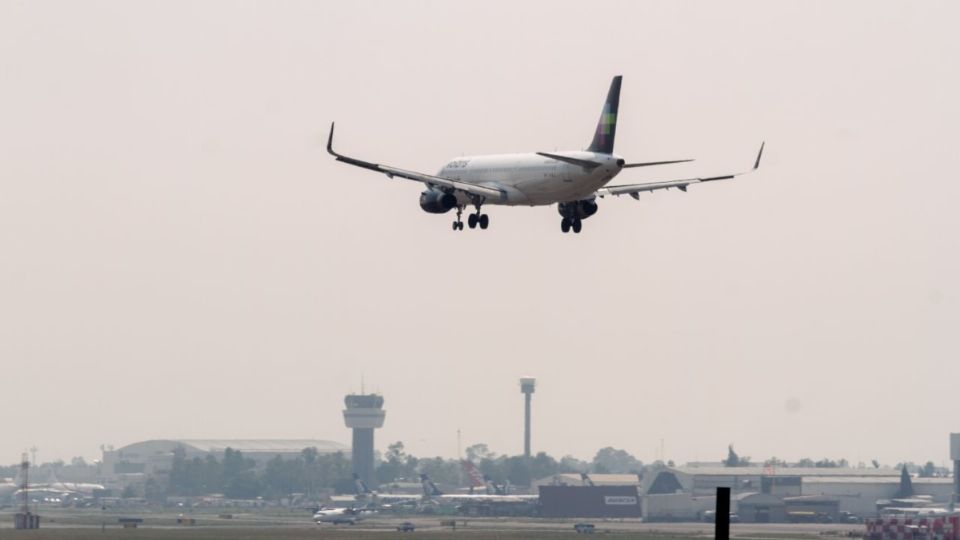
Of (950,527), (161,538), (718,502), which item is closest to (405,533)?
(161,538)

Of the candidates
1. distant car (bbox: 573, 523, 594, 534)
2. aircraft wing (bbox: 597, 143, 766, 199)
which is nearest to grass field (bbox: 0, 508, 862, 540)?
distant car (bbox: 573, 523, 594, 534)

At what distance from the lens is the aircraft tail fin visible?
109 meters

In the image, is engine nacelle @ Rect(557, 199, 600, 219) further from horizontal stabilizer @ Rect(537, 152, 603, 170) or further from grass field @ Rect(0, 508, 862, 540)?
grass field @ Rect(0, 508, 862, 540)

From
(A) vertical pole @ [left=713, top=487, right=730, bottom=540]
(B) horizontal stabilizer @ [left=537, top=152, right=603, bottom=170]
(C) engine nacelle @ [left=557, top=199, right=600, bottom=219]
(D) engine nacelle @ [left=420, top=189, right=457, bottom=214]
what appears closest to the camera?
(A) vertical pole @ [left=713, top=487, right=730, bottom=540]

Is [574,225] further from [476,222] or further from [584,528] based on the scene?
[584,528]

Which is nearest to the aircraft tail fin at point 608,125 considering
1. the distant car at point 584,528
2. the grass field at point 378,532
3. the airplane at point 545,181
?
the airplane at point 545,181

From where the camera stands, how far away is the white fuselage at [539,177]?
10688cm

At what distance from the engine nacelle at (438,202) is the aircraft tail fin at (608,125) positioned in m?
10.2

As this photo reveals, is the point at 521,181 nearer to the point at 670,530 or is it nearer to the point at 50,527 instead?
the point at 670,530

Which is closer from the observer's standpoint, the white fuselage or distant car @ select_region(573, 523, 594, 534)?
the white fuselage

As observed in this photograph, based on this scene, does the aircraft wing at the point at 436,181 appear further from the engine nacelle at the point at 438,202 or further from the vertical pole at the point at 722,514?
the vertical pole at the point at 722,514

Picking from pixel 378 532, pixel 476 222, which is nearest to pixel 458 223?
pixel 476 222

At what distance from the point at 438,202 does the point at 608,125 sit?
12.5 metres

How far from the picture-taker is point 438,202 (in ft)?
376
